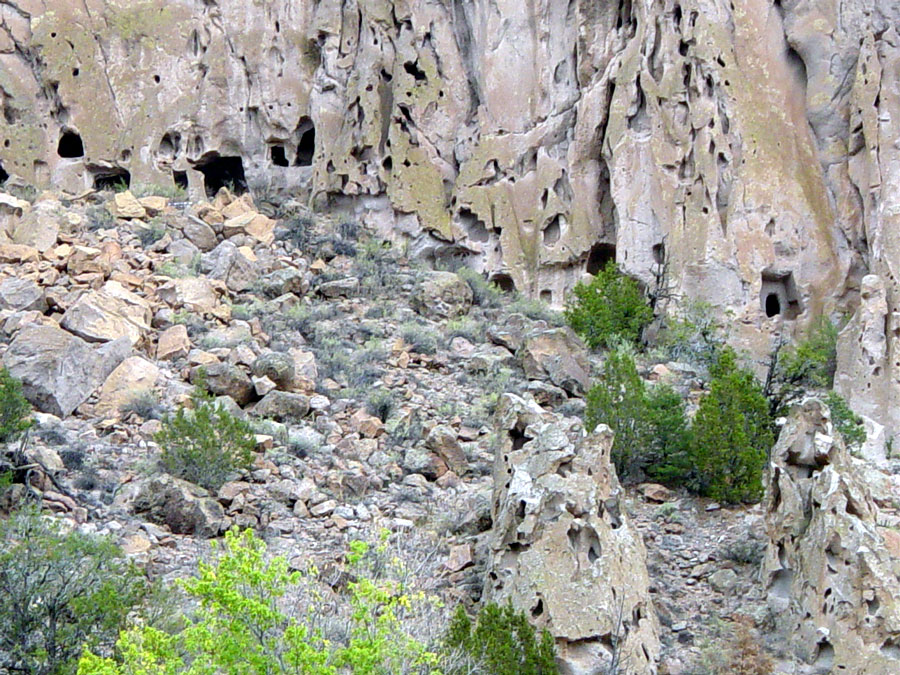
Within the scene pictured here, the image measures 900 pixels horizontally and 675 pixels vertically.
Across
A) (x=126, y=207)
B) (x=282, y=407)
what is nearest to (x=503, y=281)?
(x=126, y=207)

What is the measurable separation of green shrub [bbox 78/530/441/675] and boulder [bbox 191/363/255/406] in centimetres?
825

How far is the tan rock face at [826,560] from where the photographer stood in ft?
35.3

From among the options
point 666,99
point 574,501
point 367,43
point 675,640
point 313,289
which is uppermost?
point 367,43

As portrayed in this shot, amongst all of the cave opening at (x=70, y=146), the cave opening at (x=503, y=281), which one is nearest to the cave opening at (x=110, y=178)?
the cave opening at (x=70, y=146)

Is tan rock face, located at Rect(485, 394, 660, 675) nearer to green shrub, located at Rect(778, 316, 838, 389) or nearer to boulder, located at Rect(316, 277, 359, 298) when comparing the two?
green shrub, located at Rect(778, 316, 838, 389)

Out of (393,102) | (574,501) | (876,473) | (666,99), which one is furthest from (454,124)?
(574,501)

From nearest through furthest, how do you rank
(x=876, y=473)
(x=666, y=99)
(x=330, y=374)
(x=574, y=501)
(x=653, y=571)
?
1. (x=574, y=501)
2. (x=653, y=571)
3. (x=876, y=473)
4. (x=330, y=374)
5. (x=666, y=99)

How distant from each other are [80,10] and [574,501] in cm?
2235

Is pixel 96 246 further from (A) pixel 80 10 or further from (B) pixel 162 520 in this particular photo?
(B) pixel 162 520

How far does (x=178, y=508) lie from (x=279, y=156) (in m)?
17.9

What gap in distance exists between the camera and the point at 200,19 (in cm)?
3000

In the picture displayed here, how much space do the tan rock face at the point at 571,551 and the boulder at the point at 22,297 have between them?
10.0m

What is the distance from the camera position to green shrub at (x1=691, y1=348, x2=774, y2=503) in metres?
14.8

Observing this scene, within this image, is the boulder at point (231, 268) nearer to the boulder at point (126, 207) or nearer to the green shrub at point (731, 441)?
the boulder at point (126, 207)
